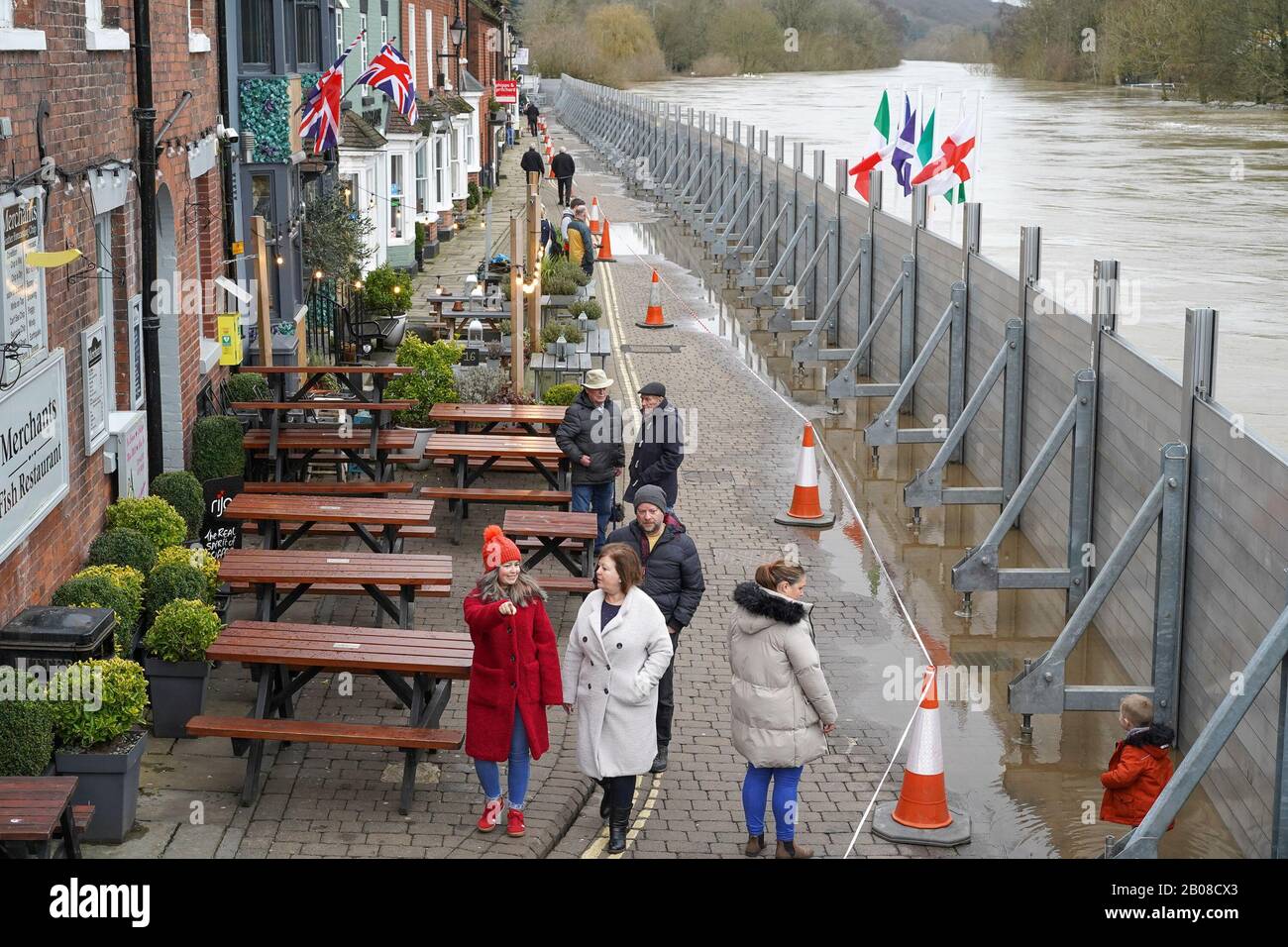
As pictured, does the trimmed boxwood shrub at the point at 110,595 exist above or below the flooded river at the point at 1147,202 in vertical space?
below

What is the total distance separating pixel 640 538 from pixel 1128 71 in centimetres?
8212

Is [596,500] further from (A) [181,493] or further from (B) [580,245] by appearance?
(B) [580,245]

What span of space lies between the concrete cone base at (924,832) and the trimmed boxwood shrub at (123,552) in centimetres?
506

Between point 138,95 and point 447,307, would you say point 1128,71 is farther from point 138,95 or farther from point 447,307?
point 138,95

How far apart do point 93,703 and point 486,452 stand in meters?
6.01

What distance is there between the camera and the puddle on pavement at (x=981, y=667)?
28.7ft

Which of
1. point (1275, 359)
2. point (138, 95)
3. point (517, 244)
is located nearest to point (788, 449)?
point (517, 244)

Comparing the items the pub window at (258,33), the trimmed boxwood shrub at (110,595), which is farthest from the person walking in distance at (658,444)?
the pub window at (258,33)

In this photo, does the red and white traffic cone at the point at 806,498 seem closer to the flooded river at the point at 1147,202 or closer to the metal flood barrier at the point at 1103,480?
the metal flood barrier at the point at 1103,480

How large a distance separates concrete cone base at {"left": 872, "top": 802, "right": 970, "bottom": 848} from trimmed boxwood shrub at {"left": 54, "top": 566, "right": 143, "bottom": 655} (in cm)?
434

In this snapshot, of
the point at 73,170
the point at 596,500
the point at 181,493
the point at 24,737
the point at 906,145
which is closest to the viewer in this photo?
the point at 24,737

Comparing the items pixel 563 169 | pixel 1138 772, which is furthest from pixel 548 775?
pixel 563 169

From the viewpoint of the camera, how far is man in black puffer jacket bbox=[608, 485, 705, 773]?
910 cm

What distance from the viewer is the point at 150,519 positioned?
36.8ft
